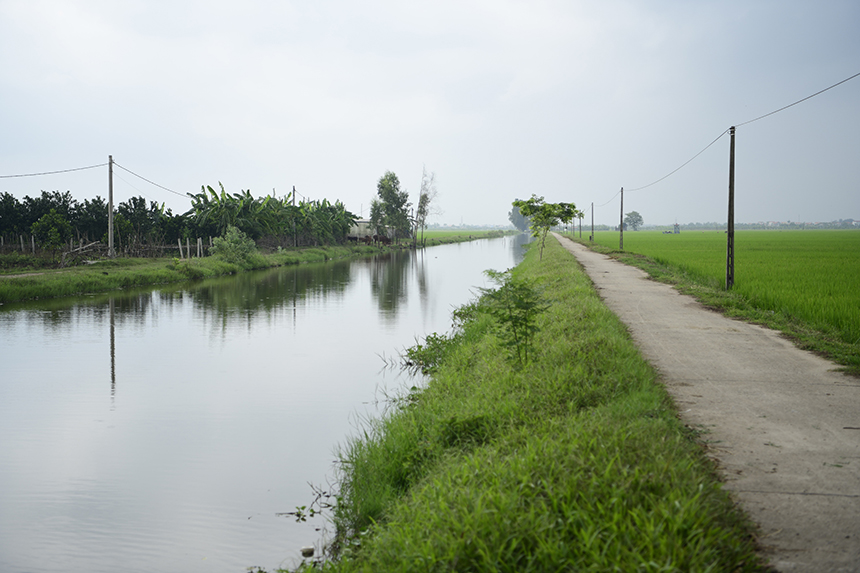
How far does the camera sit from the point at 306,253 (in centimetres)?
4297

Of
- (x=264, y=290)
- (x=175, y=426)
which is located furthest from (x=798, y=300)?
(x=264, y=290)

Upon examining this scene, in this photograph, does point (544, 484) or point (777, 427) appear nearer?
point (544, 484)

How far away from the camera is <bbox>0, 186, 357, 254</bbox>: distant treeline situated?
29.2 metres

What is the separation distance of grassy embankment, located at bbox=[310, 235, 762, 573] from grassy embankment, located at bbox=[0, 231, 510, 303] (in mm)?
16810

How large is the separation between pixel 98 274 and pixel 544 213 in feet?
69.2

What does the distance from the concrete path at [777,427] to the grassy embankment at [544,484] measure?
0.22 meters

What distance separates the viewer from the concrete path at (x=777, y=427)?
3.20 meters

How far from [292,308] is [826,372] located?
14.1m

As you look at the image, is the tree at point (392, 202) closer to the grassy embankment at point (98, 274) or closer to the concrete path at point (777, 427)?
the grassy embankment at point (98, 274)

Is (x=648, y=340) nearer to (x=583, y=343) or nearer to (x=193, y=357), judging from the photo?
(x=583, y=343)

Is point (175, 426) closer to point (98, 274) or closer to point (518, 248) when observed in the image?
point (98, 274)

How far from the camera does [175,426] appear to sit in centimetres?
742

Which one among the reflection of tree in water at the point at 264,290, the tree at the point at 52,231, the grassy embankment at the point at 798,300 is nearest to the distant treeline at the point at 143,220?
the tree at the point at 52,231

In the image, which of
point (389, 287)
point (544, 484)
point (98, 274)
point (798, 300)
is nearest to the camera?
point (544, 484)
